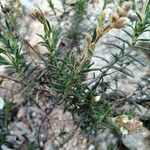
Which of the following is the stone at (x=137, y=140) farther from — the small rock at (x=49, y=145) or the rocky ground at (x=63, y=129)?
the small rock at (x=49, y=145)

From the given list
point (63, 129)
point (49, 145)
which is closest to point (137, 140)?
point (63, 129)

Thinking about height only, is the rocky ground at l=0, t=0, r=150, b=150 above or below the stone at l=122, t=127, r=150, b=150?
above

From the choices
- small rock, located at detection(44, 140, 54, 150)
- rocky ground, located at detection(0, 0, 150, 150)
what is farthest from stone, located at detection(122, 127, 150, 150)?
small rock, located at detection(44, 140, 54, 150)

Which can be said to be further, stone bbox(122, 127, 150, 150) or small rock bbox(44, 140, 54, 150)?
small rock bbox(44, 140, 54, 150)

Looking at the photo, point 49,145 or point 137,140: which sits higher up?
point 49,145

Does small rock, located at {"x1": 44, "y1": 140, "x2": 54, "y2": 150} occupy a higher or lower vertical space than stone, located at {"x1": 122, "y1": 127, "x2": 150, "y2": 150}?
higher

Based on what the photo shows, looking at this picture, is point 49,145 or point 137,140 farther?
point 49,145

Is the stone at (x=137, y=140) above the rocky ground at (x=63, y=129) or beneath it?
beneath

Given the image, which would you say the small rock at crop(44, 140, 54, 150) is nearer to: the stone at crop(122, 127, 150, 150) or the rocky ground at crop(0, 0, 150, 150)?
the rocky ground at crop(0, 0, 150, 150)

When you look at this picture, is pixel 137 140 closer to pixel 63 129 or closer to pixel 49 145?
pixel 63 129

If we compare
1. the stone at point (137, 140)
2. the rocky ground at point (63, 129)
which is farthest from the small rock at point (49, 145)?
the stone at point (137, 140)

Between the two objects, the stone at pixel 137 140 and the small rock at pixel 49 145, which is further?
the small rock at pixel 49 145
